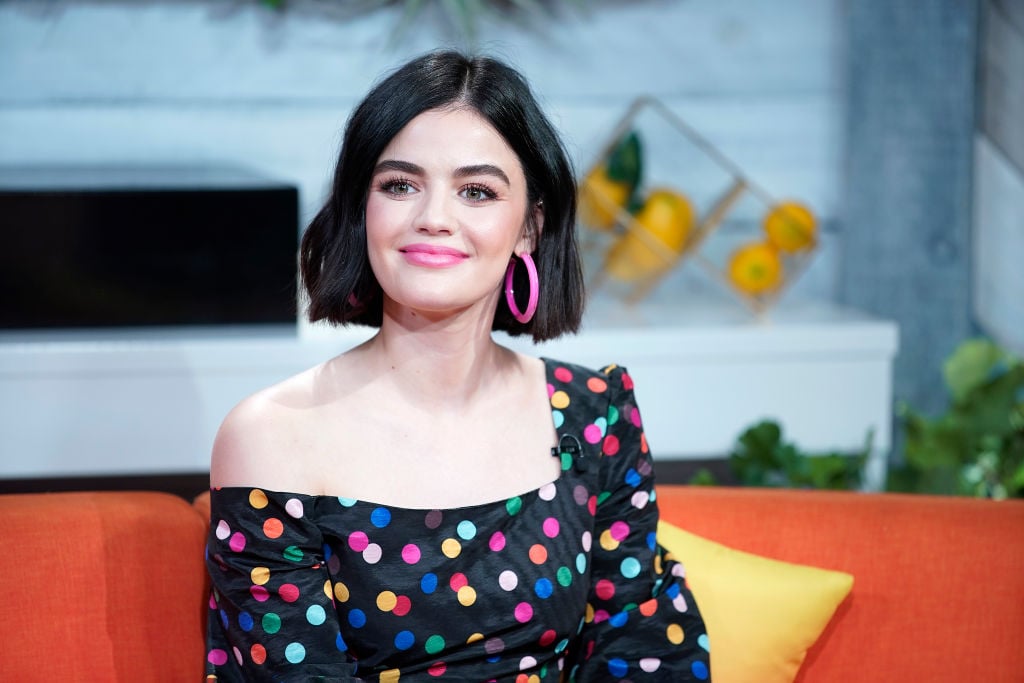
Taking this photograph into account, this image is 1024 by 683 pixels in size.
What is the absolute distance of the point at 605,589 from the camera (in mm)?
1542

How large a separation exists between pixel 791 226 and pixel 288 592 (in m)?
1.49

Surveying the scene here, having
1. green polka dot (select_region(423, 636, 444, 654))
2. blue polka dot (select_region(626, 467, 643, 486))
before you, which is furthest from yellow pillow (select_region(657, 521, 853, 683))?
green polka dot (select_region(423, 636, 444, 654))

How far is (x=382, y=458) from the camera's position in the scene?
1418mm

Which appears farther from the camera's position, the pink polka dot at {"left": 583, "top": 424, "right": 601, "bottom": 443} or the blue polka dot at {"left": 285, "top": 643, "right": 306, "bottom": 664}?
the pink polka dot at {"left": 583, "top": 424, "right": 601, "bottom": 443}

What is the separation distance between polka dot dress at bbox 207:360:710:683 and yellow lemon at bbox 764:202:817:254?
989mm

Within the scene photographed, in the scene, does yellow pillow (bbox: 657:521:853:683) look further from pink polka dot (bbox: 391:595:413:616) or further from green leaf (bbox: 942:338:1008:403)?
green leaf (bbox: 942:338:1008:403)

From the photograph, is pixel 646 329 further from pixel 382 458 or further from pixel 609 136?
pixel 382 458

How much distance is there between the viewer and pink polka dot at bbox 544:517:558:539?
147cm

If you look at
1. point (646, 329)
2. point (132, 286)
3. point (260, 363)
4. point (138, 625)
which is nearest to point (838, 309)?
point (646, 329)

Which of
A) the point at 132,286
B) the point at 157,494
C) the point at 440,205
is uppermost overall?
the point at 440,205

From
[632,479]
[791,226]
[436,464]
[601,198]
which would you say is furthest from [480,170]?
[791,226]

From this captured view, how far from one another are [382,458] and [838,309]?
1.53 meters

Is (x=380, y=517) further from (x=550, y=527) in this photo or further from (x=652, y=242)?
(x=652, y=242)

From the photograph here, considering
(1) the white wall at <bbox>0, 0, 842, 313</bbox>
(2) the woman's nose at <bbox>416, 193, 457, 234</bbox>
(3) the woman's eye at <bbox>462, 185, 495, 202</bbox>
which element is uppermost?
(1) the white wall at <bbox>0, 0, 842, 313</bbox>
